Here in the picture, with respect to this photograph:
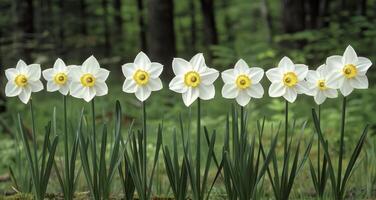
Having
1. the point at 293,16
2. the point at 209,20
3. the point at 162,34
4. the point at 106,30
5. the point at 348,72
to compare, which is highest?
the point at 106,30

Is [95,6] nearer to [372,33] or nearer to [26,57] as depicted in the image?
A: [26,57]

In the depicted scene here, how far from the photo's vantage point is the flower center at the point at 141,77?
205cm

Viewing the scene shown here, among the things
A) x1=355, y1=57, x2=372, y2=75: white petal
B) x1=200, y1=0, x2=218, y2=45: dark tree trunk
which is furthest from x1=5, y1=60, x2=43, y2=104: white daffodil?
x1=200, y1=0, x2=218, y2=45: dark tree trunk

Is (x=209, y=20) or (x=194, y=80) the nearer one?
(x=194, y=80)

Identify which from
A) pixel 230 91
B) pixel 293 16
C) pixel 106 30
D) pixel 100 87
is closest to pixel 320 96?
pixel 230 91

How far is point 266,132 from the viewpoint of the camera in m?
5.71

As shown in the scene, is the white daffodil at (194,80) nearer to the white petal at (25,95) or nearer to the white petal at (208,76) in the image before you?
the white petal at (208,76)

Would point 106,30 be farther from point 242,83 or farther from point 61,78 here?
point 242,83

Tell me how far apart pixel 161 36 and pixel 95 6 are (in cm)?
1892

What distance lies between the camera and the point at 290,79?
2.04m

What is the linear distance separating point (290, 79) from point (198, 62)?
0.38 meters

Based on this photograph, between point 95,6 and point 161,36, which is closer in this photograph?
point 161,36

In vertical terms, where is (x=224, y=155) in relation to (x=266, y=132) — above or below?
above

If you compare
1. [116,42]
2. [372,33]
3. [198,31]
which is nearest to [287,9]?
[372,33]
